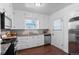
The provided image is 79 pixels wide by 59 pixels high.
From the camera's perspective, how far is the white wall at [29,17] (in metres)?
1.65

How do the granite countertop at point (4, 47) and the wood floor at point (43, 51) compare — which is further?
the wood floor at point (43, 51)

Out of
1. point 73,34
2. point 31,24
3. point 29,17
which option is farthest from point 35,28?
point 73,34

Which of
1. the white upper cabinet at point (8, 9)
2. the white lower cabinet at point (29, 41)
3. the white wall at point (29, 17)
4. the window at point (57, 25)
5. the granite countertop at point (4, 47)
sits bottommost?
the granite countertop at point (4, 47)

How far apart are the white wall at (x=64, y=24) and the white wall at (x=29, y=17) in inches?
3.7

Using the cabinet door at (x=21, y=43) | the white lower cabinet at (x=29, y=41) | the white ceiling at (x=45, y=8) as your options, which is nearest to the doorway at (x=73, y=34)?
the white ceiling at (x=45, y=8)

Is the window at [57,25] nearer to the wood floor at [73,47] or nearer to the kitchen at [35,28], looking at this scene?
the kitchen at [35,28]

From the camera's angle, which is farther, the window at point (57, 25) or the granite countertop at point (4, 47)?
the window at point (57, 25)

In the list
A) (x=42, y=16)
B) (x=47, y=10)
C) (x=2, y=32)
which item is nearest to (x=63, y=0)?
(x=47, y=10)

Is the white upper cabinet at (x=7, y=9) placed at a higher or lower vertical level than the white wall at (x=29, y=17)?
higher

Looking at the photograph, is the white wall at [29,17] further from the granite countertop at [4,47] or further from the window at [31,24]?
the granite countertop at [4,47]

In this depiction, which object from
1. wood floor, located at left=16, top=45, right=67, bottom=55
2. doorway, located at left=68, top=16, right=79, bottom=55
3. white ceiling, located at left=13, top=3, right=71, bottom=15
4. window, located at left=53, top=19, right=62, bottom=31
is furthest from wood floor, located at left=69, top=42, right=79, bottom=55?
white ceiling, located at left=13, top=3, right=71, bottom=15

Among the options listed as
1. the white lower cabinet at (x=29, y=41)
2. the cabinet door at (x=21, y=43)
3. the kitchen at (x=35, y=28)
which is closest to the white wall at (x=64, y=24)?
the kitchen at (x=35, y=28)

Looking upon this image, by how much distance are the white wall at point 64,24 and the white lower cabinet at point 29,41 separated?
198 millimetres

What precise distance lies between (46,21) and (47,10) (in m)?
0.17
